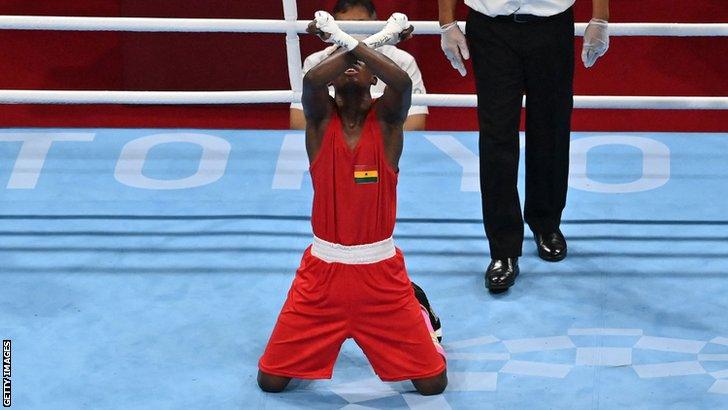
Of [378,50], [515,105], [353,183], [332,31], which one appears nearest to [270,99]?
[378,50]

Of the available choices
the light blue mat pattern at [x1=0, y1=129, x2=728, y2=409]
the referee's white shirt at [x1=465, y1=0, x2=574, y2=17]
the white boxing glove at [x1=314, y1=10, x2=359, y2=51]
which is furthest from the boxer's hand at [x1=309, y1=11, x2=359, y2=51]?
the light blue mat pattern at [x1=0, y1=129, x2=728, y2=409]

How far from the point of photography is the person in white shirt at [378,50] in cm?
477

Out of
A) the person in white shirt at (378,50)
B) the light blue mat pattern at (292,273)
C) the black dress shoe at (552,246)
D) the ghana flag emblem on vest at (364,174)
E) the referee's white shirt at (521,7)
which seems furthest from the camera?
the person in white shirt at (378,50)

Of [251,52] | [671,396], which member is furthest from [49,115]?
[671,396]

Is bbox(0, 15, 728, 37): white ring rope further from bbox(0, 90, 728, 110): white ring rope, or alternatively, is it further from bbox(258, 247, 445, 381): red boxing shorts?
bbox(258, 247, 445, 381): red boxing shorts

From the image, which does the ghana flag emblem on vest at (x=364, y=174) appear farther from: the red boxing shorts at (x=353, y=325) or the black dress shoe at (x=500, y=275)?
the black dress shoe at (x=500, y=275)

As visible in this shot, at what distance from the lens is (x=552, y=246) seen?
4.23m

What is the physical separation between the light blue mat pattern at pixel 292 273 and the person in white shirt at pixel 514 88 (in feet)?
0.70

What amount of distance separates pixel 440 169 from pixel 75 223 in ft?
4.35

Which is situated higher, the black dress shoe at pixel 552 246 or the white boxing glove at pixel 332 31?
the white boxing glove at pixel 332 31

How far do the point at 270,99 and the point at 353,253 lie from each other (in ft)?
4.36

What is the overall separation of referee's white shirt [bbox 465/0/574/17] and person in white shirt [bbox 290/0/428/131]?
671 mm

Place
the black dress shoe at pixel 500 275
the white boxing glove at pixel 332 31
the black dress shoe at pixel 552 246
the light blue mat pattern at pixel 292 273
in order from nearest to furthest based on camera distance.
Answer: the white boxing glove at pixel 332 31 < the light blue mat pattern at pixel 292 273 < the black dress shoe at pixel 500 275 < the black dress shoe at pixel 552 246

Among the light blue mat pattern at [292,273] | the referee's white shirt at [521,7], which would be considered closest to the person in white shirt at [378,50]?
the light blue mat pattern at [292,273]
